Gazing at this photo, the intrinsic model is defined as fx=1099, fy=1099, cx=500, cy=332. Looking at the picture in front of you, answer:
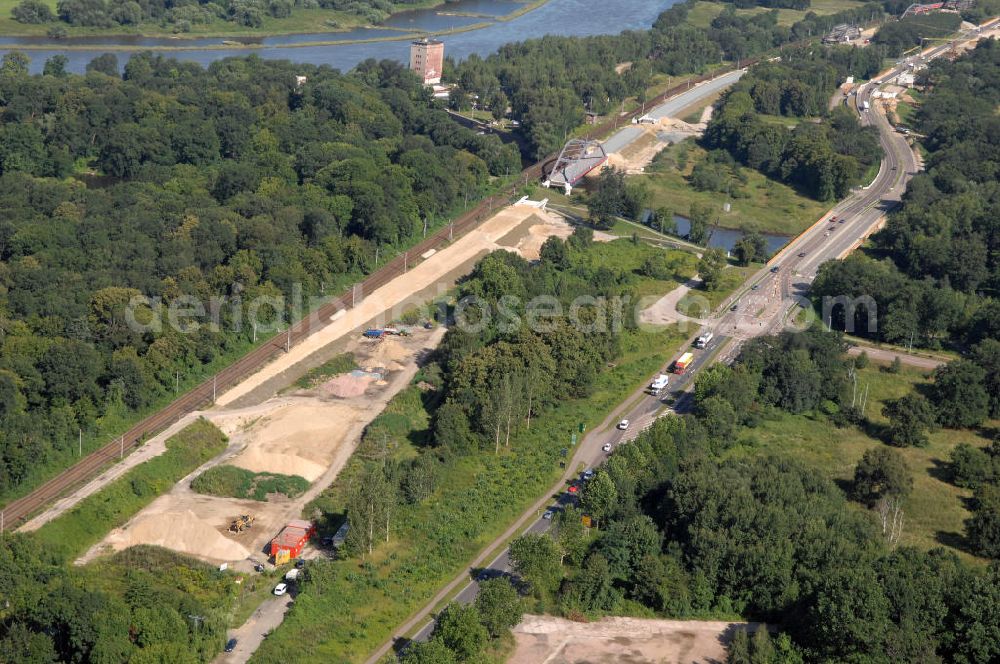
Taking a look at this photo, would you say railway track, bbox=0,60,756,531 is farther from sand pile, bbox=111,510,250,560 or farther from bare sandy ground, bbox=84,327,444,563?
sand pile, bbox=111,510,250,560

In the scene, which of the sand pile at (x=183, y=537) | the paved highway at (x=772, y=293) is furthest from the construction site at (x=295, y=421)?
the paved highway at (x=772, y=293)

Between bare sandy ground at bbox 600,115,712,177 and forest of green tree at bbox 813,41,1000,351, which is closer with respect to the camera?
forest of green tree at bbox 813,41,1000,351

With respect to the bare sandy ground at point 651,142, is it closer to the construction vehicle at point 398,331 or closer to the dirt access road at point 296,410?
the dirt access road at point 296,410

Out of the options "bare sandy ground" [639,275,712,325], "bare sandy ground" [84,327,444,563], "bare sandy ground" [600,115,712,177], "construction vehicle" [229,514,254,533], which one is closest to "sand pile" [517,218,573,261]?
"bare sandy ground" [639,275,712,325]

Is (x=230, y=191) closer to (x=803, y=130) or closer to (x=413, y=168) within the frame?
(x=413, y=168)

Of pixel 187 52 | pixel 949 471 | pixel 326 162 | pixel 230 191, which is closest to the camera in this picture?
pixel 949 471

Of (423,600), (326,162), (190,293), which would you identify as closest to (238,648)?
(423,600)
